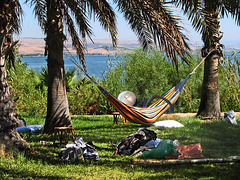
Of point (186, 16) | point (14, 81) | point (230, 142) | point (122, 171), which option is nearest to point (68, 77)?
point (14, 81)

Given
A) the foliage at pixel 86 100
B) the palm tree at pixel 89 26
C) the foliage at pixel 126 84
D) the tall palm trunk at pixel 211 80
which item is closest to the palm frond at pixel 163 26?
the palm tree at pixel 89 26

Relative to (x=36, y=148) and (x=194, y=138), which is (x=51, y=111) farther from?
(x=194, y=138)

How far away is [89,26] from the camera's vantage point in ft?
20.3

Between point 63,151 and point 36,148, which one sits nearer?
point 63,151

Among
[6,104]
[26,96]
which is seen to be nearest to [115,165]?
[6,104]

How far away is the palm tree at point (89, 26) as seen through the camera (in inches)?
186

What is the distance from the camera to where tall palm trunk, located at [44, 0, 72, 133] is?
18.2ft

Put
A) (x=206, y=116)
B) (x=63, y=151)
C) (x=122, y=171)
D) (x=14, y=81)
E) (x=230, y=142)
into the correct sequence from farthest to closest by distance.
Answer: (x=14, y=81), (x=206, y=116), (x=230, y=142), (x=63, y=151), (x=122, y=171)

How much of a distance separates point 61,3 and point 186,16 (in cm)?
201

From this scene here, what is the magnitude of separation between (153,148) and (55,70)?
226cm

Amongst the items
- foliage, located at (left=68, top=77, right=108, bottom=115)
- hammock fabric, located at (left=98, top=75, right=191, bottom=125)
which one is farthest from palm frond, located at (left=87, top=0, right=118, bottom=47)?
foliage, located at (left=68, top=77, right=108, bottom=115)

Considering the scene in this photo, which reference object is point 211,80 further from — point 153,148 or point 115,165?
point 115,165

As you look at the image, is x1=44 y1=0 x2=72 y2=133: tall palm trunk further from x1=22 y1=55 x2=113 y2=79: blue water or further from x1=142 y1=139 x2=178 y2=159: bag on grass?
x1=142 y1=139 x2=178 y2=159: bag on grass

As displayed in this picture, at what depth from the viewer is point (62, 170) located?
360 centimetres
